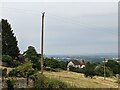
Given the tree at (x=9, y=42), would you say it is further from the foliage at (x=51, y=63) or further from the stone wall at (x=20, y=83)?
the stone wall at (x=20, y=83)

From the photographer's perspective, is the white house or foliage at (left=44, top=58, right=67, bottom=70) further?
the white house

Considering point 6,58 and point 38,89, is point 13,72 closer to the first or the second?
point 38,89

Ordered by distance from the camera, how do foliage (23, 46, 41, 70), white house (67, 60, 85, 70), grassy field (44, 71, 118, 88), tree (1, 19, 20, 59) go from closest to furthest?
grassy field (44, 71, 118, 88) < foliage (23, 46, 41, 70) < tree (1, 19, 20, 59) < white house (67, 60, 85, 70)

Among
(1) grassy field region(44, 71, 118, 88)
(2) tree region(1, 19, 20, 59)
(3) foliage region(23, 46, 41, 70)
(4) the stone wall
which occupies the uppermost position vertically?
(2) tree region(1, 19, 20, 59)

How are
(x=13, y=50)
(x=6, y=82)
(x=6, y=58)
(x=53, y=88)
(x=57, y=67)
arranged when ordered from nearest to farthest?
1. (x=6, y=82)
2. (x=53, y=88)
3. (x=6, y=58)
4. (x=13, y=50)
5. (x=57, y=67)

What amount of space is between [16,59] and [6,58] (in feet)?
10.8

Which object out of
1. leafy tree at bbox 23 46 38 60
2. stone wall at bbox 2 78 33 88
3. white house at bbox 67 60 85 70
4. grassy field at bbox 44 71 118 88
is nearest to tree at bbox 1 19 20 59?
leafy tree at bbox 23 46 38 60

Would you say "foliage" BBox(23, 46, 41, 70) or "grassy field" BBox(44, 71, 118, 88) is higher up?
"foliage" BBox(23, 46, 41, 70)

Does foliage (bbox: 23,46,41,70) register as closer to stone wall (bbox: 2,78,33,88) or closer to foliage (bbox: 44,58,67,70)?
foliage (bbox: 44,58,67,70)

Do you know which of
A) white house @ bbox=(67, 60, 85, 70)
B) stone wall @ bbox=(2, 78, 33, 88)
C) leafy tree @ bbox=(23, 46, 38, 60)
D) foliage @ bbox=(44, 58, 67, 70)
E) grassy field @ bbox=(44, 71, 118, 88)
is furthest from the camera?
white house @ bbox=(67, 60, 85, 70)

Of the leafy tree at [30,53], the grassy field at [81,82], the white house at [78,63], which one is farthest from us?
the white house at [78,63]

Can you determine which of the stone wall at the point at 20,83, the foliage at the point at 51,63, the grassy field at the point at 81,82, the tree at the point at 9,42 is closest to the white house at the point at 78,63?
the foliage at the point at 51,63

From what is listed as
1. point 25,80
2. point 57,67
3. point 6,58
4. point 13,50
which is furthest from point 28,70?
point 57,67

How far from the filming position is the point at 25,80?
16.3 m
